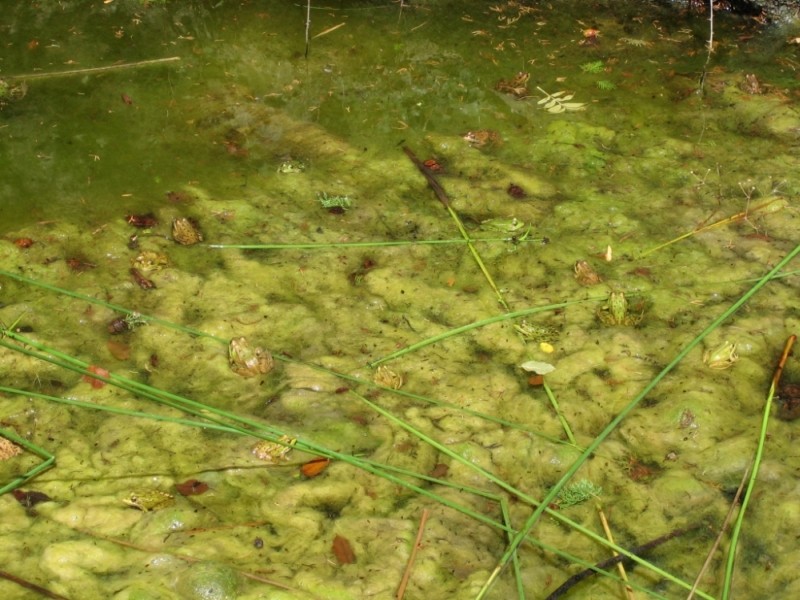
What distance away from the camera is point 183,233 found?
315 cm

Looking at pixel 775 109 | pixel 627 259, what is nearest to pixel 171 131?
pixel 627 259

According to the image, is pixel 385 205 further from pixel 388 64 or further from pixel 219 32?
pixel 219 32

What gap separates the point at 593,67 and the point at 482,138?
2.95 feet

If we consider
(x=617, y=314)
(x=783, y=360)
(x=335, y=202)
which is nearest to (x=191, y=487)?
(x=335, y=202)

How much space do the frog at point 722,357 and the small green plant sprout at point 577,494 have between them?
663 millimetres

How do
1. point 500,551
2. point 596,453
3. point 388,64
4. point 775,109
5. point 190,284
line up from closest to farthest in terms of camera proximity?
point 500,551 → point 596,453 → point 190,284 → point 775,109 → point 388,64

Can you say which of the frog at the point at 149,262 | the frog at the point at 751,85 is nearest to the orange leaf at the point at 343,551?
the frog at the point at 149,262

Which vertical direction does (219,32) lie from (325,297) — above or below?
above

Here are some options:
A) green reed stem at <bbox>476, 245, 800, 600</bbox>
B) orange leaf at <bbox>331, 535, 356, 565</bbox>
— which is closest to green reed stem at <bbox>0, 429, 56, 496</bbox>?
orange leaf at <bbox>331, 535, 356, 565</bbox>

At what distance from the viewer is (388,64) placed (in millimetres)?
A: 4273

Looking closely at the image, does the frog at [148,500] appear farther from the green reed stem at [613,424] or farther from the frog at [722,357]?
the frog at [722,357]

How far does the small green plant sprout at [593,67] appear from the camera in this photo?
4.25 m

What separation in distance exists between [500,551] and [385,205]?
163cm

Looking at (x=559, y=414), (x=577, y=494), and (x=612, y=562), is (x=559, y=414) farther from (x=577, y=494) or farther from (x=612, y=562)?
(x=612, y=562)
